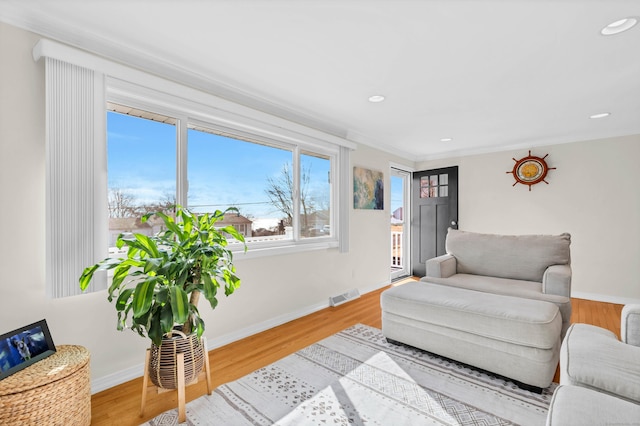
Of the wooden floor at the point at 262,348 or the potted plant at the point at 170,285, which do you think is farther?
the wooden floor at the point at 262,348

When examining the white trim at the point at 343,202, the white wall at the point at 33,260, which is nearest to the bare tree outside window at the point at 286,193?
the white trim at the point at 343,202

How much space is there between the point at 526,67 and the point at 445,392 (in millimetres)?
2385

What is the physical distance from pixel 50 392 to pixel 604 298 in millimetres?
5623

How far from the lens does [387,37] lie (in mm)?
1875

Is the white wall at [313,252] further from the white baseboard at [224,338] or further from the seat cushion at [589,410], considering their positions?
the seat cushion at [589,410]

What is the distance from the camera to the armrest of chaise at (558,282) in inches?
98.7

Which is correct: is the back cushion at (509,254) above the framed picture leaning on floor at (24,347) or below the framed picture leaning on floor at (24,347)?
above

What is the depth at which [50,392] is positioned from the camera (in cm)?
139

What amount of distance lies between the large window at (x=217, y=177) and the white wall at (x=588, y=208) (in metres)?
2.90

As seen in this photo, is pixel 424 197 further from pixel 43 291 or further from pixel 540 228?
pixel 43 291

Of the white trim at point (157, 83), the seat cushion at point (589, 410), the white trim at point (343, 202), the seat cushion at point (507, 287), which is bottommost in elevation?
the seat cushion at point (507, 287)

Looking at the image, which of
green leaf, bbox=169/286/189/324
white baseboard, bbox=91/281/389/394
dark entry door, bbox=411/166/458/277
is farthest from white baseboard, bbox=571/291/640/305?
green leaf, bbox=169/286/189/324

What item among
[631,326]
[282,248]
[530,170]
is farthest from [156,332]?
[530,170]

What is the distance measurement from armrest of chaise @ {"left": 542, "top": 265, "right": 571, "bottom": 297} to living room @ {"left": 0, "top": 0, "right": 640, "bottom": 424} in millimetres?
1628
